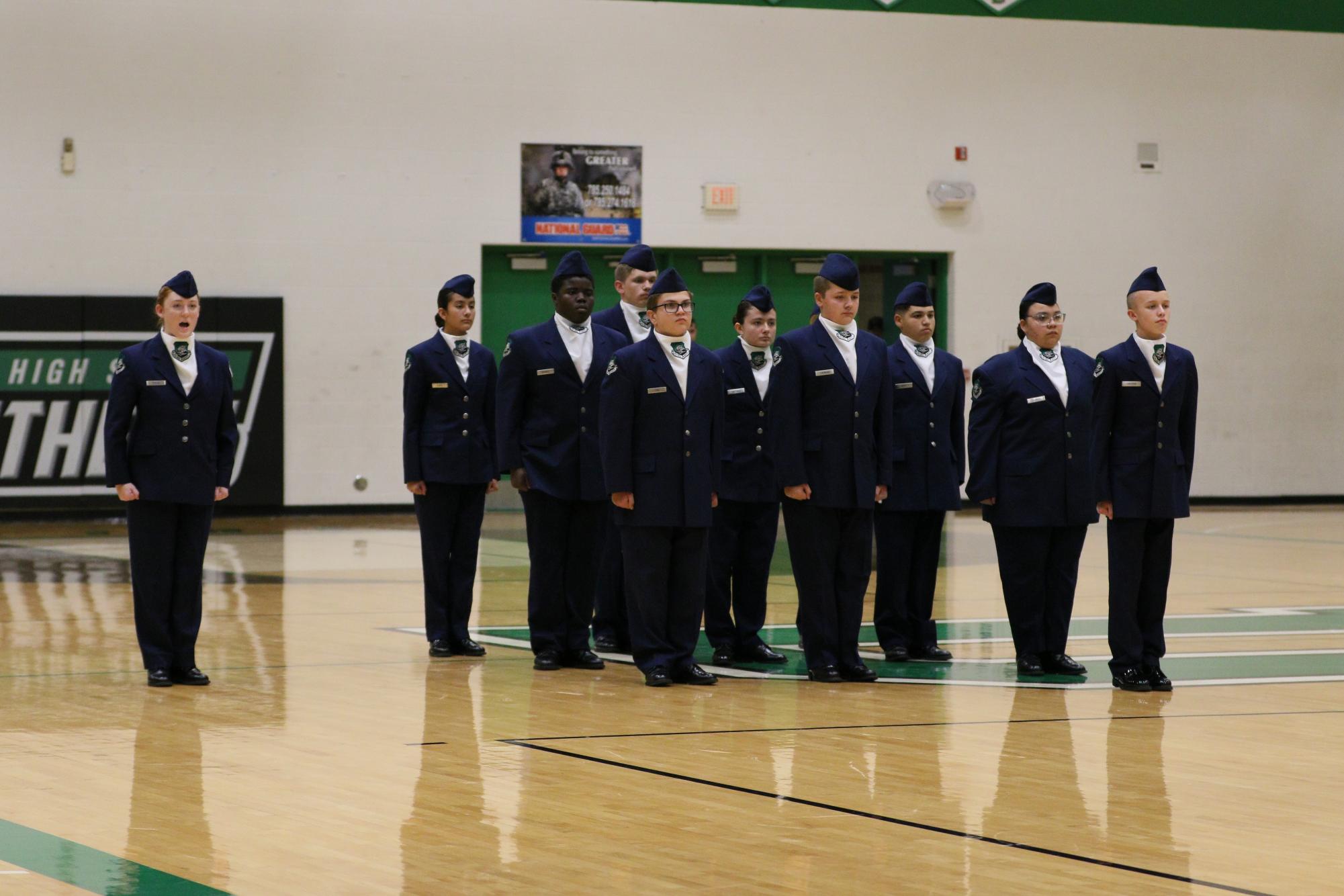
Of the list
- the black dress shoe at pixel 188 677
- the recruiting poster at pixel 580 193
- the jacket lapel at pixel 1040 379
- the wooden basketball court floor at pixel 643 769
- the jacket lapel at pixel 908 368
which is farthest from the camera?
the recruiting poster at pixel 580 193

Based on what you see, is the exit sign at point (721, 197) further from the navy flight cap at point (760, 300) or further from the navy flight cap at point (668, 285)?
the navy flight cap at point (668, 285)

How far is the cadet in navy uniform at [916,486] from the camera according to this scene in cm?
938

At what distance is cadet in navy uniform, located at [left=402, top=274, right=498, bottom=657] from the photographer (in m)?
9.38

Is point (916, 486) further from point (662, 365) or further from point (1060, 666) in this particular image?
point (662, 365)

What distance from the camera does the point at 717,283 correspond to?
20.3 m

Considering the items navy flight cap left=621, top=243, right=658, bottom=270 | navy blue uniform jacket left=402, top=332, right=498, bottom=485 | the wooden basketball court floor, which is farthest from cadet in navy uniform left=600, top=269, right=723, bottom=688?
navy blue uniform jacket left=402, top=332, right=498, bottom=485

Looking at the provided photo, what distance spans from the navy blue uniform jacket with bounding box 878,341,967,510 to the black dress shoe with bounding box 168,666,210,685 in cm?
352

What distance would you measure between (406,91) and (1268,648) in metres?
12.2

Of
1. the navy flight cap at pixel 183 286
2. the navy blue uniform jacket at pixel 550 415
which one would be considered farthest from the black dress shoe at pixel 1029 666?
the navy flight cap at pixel 183 286

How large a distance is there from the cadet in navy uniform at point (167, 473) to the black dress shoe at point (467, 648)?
144cm

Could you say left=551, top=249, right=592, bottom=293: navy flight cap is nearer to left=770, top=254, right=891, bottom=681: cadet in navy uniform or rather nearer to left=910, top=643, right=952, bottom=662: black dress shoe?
left=770, top=254, right=891, bottom=681: cadet in navy uniform

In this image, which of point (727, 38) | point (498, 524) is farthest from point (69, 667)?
point (727, 38)

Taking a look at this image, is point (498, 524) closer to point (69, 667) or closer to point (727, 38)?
point (727, 38)

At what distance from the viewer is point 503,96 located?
63.5 ft
